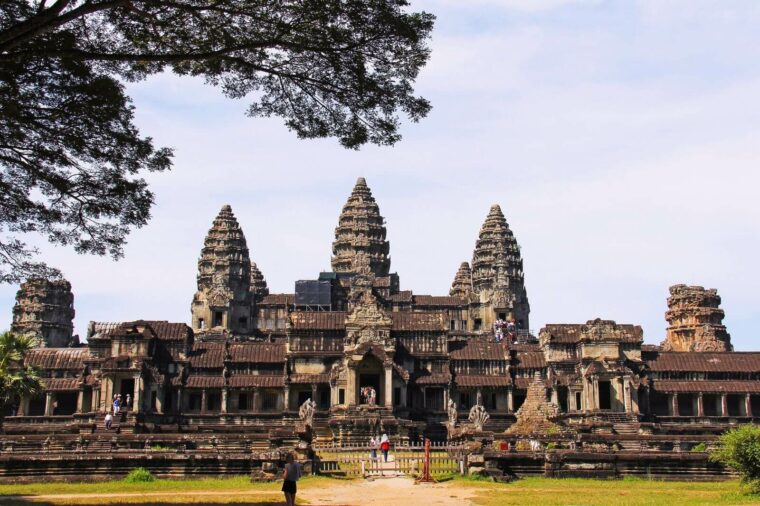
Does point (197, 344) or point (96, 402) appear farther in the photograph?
point (197, 344)

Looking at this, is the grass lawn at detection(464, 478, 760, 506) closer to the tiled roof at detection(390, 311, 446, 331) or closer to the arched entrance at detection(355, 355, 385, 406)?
the arched entrance at detection(355, 355, 385, 406)

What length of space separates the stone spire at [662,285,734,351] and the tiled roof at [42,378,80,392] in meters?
60.4

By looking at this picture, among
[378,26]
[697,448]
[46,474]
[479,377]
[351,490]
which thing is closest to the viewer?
[378,26]

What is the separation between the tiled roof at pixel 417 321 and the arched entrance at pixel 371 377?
415 cm

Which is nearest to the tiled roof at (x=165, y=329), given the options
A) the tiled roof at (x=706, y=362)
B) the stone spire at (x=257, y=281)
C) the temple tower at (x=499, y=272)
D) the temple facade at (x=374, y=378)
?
the temple facade at (x=374, y=378)

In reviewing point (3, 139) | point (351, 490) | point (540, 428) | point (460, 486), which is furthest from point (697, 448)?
point (3, 139)

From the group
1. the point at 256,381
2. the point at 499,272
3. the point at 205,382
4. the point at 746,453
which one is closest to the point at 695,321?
the point at 499,272

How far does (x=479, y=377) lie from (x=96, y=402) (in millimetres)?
27086

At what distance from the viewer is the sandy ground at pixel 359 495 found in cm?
2002

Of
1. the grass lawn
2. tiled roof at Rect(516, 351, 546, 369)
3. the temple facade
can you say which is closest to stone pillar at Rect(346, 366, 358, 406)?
the temple facade

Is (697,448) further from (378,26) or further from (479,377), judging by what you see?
(378,26)

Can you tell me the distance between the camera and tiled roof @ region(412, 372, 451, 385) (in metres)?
57.8

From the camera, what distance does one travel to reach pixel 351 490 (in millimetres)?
22844

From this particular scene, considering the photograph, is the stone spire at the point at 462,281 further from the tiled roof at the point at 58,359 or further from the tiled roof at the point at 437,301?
the tiled roof at the point at 58,359
